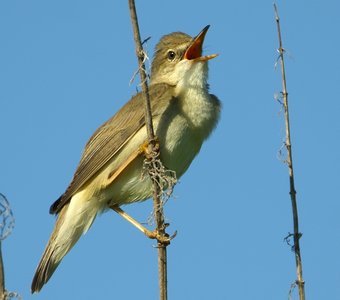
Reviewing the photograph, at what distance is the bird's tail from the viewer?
5.00m

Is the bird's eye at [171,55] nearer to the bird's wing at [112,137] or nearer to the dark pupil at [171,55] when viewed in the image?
the dark pupil at [171,55]

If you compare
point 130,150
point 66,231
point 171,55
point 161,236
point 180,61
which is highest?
point 171,55

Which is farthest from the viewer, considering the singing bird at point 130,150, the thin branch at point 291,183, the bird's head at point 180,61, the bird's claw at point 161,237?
the bird's head at point 180,61

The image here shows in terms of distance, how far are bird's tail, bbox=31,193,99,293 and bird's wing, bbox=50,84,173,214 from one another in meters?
0.09

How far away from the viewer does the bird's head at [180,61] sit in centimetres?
530

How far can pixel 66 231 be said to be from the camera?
16.9 feet

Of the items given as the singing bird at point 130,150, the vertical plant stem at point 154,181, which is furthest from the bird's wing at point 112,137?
the vertical plant stem at point 154,181

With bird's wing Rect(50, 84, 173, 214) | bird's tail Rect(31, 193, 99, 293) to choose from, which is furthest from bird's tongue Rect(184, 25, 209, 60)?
bird's tail Rect(31, 193, 99, 293)

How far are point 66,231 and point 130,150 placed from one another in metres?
0.84

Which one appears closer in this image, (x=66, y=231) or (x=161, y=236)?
(x=161, y=236)

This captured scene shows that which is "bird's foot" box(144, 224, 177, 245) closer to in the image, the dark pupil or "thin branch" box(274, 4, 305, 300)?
"thin branch" box(274, 4, 305, 300)

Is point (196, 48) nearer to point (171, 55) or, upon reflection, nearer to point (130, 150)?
point (171, 55)

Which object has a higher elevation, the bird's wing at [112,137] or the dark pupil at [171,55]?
the dark pupil at [171,55]

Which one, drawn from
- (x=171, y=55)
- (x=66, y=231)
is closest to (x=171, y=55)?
(x=171, y=55)
